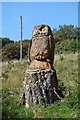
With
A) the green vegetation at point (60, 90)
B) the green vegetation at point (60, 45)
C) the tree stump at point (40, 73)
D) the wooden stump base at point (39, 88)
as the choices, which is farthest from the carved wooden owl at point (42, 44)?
the green vegetation at point (60, 45)

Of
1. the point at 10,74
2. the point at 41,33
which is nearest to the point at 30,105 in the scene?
the point at 41,33

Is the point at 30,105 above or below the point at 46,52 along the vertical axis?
below

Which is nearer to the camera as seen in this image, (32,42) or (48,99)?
(48,99)

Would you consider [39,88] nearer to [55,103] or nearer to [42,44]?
[55,103]

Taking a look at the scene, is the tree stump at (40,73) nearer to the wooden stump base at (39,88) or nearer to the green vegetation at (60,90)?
the wooden stump base at (39,88)

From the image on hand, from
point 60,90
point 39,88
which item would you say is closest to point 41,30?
point 39,88

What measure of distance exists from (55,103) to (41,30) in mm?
2460

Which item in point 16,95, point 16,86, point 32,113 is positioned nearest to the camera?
point 32,113

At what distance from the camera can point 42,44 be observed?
11617 millimetres

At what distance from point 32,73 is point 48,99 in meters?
0.96

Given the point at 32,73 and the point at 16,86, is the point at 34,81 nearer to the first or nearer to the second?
the point at 32,73

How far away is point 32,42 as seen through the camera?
1190cm

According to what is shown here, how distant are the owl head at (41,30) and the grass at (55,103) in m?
2.03

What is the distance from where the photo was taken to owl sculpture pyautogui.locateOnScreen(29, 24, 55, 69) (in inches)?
457
